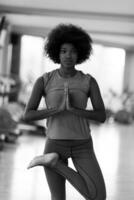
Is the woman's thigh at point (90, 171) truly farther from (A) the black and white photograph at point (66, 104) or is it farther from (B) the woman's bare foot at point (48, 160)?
(B) the woman's bare foot at point (48, 160)

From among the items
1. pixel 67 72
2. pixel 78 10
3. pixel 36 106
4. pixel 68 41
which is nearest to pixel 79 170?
pixel 36 106

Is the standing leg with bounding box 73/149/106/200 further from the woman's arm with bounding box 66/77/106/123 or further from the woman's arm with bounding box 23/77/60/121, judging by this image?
the woman's arm with bounding box 23/77/60/121

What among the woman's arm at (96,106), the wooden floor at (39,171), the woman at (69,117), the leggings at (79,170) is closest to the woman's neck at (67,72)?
the woman at (69,117)

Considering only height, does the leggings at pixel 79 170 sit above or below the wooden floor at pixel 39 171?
above

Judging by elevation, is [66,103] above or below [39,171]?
above

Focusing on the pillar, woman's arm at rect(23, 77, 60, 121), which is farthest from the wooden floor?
the pillar

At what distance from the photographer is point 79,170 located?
2.44m

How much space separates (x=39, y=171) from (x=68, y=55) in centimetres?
308

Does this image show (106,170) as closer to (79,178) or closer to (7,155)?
(7,155)

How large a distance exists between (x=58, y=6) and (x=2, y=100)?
10.8 ft

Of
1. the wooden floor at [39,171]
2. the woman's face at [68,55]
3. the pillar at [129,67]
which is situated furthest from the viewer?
the pillar at [129,67]

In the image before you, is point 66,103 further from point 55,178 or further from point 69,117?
point 55,178

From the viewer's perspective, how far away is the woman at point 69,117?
2383mm

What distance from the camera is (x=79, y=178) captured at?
2432mm
